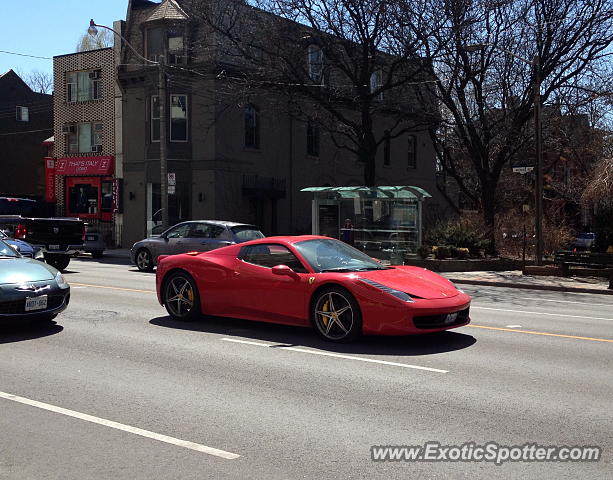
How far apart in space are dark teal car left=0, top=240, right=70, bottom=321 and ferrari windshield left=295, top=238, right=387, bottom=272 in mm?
3478

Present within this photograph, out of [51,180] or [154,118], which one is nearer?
[154,118]

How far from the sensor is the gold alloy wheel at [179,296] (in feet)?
33.9

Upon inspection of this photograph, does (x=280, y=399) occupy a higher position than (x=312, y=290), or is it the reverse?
(x=312, y=290)

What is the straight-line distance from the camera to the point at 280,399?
6242 millimetres

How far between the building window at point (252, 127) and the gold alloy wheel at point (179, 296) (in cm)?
2292

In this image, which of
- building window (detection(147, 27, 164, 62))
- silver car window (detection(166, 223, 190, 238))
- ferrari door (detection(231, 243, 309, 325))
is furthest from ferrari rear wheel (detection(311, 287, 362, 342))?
building window (detection(147, 27, 164, 62))

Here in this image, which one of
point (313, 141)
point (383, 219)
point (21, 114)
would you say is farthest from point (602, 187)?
point (21, 114)

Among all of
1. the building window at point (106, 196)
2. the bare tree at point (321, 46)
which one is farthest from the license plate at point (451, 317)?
the building window at point (106, 196)

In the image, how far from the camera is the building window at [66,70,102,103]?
35.0 meters

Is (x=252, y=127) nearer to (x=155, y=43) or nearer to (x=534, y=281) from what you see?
(x=155, y=43)

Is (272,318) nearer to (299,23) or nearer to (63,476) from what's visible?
(63,476)

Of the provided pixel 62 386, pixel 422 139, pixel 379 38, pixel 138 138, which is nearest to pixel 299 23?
pixel 379 38

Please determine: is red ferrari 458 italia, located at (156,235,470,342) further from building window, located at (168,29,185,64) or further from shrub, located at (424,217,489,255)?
building window, located at (168,29,185,64)

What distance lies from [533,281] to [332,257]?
1208 centimetres
